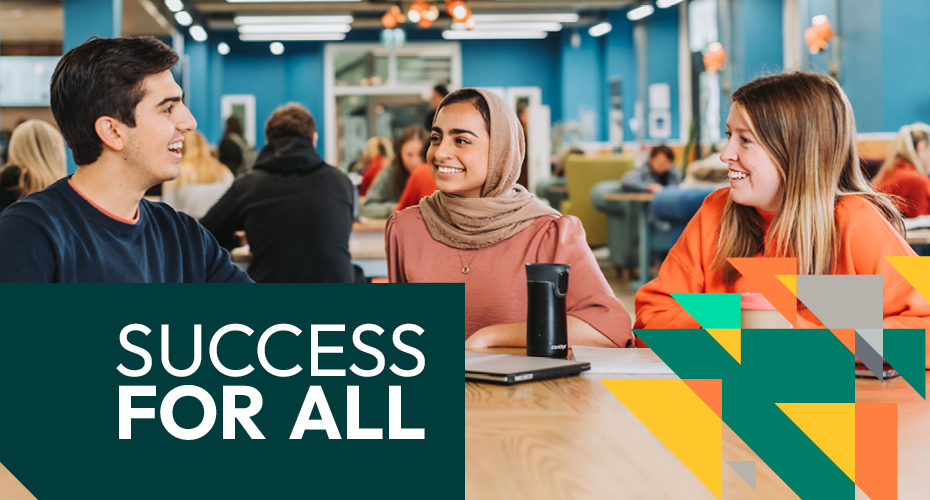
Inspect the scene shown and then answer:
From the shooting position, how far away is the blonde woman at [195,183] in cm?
474

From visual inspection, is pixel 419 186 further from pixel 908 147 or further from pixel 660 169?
pixel 660 169

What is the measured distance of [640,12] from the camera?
12203 mm

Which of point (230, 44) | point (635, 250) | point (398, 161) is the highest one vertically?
point (230, 44)

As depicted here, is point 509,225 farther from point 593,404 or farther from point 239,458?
point 239,458

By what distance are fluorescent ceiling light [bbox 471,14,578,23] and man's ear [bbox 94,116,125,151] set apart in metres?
11.7

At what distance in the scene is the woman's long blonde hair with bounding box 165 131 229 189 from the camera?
4773 millimetres

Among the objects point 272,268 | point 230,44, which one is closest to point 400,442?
point 272,268

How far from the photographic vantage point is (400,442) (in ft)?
2.29

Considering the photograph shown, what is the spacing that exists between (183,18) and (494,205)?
11839 mm

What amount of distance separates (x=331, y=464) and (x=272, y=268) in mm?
2413

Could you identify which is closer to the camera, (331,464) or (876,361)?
(331,464)

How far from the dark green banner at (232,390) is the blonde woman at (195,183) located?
4067 millimetres

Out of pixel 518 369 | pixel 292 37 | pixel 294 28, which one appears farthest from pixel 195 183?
pixel 292 37

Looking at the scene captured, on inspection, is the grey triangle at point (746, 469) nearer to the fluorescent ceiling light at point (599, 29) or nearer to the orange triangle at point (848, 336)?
the orange triangle at point (848, 336)
